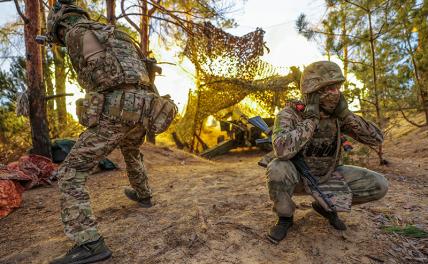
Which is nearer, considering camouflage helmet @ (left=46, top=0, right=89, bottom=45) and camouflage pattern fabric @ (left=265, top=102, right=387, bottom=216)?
camouflage pattern fabric @ (left=265, top=102, right=387, bottom=216)

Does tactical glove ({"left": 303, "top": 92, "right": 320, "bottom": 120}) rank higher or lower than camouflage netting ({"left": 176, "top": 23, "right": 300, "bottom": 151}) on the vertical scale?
lower

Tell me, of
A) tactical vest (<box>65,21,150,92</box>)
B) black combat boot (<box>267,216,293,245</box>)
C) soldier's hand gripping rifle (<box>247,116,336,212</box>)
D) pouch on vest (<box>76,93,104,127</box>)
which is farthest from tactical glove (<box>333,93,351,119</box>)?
pouch on vest (<box>76,93,104,127</box>)

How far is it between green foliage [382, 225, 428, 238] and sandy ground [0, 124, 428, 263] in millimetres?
49

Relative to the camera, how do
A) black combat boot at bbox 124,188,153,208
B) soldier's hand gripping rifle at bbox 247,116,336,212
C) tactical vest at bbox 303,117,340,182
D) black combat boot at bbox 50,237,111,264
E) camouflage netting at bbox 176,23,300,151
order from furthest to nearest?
camouflage netting at bbox 176,23,300,151 → black combat boot at bbox 124,188,153,208 → tactical vest at bbox 303,117,340,182 → soldier's hand gripping rifle at bbox 247,116,336,212 → black combat boot at bbox 50,237,111,264

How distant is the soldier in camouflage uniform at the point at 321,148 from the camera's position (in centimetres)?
220

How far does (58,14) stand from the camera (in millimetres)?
2410

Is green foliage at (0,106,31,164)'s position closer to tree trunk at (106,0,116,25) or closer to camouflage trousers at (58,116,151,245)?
tree trunk at (106,0,116,25)

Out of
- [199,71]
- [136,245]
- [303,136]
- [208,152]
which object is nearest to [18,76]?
[199,71]

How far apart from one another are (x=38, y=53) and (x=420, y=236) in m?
5.78

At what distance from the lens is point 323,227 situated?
7.90ft

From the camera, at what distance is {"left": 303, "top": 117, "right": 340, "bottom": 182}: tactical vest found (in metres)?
2.40

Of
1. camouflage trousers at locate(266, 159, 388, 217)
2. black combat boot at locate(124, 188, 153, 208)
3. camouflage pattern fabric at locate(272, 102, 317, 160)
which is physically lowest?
black combat boot at locate(124, 188, 153, 208)

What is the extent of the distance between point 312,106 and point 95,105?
164cm

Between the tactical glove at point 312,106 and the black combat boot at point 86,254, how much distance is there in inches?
68.9
